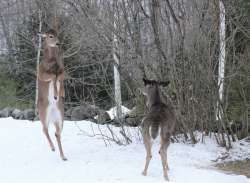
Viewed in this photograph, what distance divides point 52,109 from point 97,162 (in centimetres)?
133

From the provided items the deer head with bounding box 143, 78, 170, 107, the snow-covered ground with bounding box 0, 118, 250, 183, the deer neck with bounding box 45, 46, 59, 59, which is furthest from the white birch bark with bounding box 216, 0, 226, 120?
the deer neck with bounding box 45, 46, 59, 59

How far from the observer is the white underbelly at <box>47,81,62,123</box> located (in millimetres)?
9383

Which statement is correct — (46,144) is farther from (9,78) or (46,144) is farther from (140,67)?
(9,78)

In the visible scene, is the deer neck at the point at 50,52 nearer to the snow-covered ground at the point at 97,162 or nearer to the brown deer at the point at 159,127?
the snow-covered ground at the point at 97,162

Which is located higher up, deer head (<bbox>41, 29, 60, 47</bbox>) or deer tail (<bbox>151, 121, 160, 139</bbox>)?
deer head (<bbox>41, 29, 60, 47</bbox>)

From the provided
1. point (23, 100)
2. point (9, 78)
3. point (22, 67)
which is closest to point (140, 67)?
point (23, 100)

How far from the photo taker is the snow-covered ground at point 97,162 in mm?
7957

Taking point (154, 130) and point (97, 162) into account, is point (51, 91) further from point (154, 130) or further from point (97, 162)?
point (154, 130)

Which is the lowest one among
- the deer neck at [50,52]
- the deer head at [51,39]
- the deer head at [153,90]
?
the deer head at [153,90]

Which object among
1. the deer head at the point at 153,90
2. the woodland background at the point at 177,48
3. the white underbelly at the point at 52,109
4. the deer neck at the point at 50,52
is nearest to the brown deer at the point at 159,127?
the deer head at the point at 153,90

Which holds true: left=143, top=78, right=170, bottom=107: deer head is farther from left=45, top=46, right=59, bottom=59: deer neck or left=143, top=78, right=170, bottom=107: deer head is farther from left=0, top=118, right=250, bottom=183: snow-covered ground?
left=45, top=46, right=59, bottom=59: deer neck

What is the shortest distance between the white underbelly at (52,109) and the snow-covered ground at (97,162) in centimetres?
74

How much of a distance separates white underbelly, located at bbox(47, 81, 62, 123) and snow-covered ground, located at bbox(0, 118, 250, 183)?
743mm

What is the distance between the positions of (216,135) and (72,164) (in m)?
3.36
